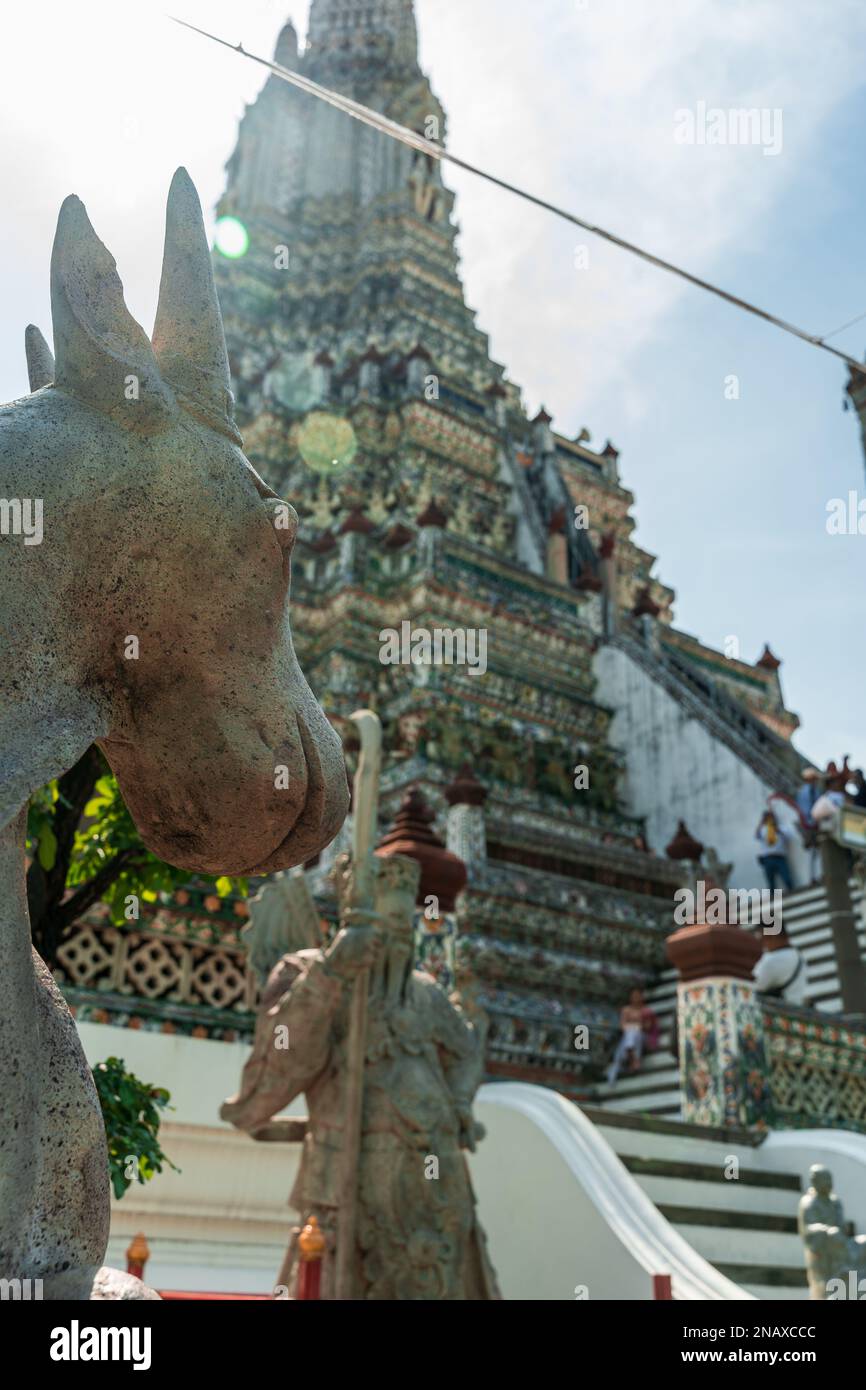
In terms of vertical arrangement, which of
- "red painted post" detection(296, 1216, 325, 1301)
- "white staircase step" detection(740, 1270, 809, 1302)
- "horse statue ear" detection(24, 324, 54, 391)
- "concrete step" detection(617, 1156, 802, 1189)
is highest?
"horse statue ear" detection(24, 324, 54, 391)

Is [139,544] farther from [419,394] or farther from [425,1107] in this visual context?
[419,394]

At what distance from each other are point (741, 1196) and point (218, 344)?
311 inches

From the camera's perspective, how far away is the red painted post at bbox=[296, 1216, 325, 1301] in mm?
3926

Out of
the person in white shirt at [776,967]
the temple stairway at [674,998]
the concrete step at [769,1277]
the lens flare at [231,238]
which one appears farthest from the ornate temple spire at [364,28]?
the concrete step at [769,1277]

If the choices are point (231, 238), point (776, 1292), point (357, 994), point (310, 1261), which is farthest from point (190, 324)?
point (231, 238)

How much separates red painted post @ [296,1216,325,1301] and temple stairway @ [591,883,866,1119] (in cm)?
664

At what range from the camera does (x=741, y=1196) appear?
26.3 feet

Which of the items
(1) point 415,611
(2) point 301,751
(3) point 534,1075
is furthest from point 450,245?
(2) point 301,751

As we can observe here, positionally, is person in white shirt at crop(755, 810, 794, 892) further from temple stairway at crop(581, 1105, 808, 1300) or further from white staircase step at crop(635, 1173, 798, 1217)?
white staircase step at crop(635, 1173, 798, 1217)

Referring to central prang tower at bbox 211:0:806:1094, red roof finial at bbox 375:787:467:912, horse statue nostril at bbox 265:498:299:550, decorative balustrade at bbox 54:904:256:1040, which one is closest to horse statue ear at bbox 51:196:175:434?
horse statue nostril at bbox 265:498:299:550

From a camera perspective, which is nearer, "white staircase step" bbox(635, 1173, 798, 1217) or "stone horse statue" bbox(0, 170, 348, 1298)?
"stone horse statue" bbox(0, 170, 348, 1298)

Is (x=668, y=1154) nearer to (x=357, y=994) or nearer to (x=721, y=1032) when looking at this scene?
(x=721, y=1032)

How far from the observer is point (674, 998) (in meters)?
13.0

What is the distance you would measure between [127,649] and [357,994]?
12.0 ft
